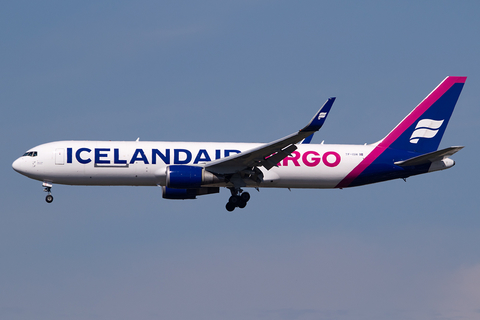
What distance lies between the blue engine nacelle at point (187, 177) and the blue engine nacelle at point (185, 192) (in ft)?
9.17

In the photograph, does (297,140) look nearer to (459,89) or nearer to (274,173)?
(274,173)

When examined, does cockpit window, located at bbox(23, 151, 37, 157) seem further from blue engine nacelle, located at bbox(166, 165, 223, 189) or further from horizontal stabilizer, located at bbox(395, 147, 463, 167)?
horizontal stabilizer, located at bbox(395, 147, 463, 167)

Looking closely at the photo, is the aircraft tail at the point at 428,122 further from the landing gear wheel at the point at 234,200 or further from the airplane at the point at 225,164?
the landing gear wheel at the point at 234,200

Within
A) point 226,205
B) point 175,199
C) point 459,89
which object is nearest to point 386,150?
point 459,89

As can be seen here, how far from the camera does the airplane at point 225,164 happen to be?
38.5 meters

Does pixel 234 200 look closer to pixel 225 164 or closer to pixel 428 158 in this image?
pixel 225 164

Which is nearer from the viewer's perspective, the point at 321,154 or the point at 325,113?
the point at 325,113

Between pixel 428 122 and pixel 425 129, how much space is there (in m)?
0.57

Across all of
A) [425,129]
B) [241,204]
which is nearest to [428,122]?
[425,129]

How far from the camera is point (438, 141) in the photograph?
1722 inches

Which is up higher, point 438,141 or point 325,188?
point 438,141

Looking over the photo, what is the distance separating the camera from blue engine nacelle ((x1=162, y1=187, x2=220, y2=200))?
41.1 m

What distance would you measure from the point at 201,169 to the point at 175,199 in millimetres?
3960

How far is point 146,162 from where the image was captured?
129ft
